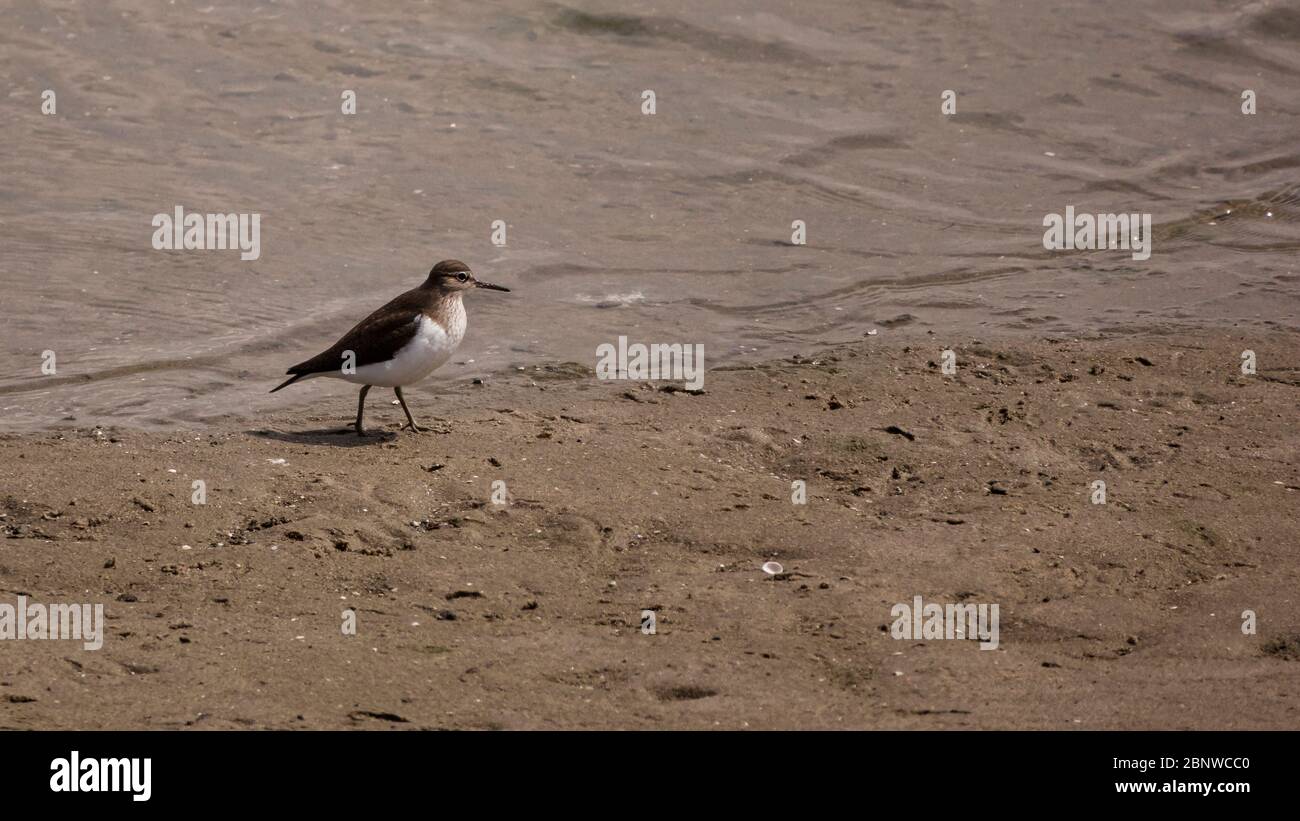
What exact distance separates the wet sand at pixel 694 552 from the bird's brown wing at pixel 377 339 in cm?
39

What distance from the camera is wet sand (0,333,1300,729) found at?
571 cm

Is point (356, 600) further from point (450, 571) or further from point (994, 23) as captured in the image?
point (994, 23)

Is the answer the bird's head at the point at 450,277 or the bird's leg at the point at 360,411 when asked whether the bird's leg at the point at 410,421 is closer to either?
the bird's leg at the point at 360,411

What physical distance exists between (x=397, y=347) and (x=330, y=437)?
0.62 metres

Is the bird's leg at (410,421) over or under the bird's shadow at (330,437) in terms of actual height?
over

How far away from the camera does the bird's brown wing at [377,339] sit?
855cm

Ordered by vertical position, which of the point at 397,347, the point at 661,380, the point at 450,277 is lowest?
the point at 661,380

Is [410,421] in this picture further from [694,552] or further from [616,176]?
[616,176]

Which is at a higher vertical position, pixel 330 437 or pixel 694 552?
pixel 330 437

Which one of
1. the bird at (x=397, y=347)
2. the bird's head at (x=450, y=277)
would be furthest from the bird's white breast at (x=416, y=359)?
the bird's head at (x=450, y=277)

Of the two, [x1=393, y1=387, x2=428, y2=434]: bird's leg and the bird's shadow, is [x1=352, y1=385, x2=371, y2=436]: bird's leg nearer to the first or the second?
the bird's shadow

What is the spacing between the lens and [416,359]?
28.2 feet

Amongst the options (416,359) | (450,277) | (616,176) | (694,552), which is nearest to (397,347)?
(416,359)

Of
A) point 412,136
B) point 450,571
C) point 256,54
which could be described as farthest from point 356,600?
point 256,54
